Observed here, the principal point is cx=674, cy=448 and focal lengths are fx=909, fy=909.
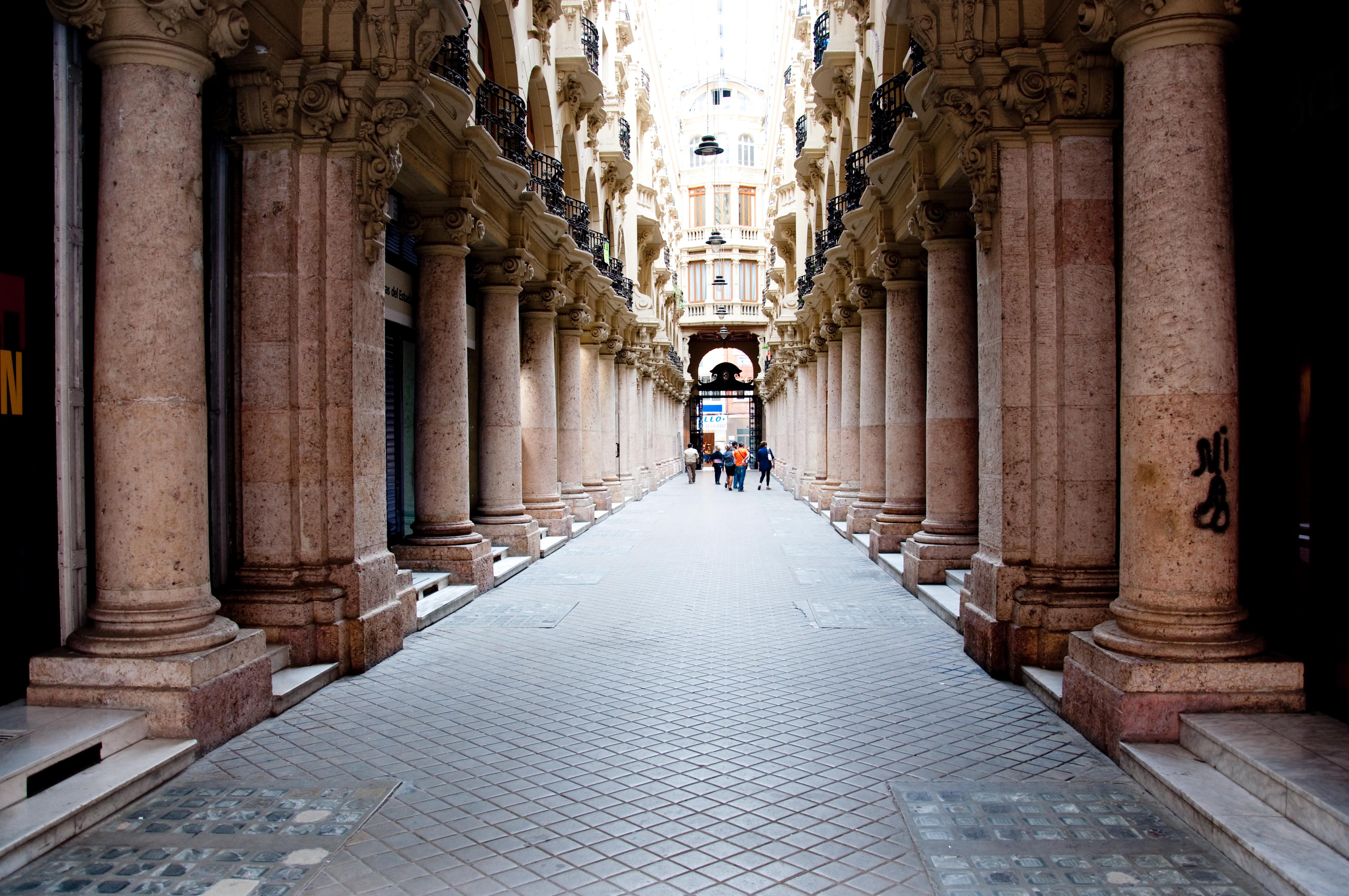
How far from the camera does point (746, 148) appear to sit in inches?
2601

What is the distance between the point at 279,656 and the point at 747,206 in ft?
185

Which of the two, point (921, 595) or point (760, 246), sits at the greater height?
point (760, 246)

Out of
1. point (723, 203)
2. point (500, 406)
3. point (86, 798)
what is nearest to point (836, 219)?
point (500, 406)

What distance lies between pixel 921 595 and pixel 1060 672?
388 cm

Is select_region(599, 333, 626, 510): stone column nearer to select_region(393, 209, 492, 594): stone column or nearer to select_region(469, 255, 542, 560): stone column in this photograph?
select_region(469, 255, 542, 560): stone column

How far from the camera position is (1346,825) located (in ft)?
12.7

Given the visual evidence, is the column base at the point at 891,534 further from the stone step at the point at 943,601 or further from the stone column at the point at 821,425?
the stone column at the point at 821,425

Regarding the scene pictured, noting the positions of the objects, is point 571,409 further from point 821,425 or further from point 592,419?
point 821,425

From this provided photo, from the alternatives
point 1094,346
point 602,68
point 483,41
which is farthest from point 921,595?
point 602,68

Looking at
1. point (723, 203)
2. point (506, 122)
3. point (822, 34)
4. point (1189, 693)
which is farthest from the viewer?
point (723, 203)

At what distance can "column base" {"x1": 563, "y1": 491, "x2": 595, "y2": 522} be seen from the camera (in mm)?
19469

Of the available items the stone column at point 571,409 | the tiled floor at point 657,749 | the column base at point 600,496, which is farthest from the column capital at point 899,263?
the column base at point 600,496

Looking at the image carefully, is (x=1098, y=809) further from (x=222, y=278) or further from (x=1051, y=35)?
(x=222, y=278)

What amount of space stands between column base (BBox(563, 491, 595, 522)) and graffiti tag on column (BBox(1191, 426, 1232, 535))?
14589mm
